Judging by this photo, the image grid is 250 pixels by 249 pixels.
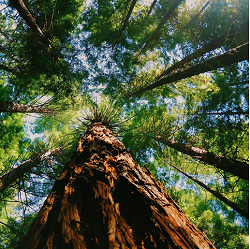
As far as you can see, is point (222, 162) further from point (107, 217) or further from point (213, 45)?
point (107, 217)

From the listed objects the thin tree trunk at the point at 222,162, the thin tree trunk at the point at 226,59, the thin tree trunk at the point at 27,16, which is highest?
the thin tree trunk at the point at 27,16

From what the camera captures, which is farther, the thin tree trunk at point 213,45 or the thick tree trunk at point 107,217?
the thin tree trunk at point 213,45

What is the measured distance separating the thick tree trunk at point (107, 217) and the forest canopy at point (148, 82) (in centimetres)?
253

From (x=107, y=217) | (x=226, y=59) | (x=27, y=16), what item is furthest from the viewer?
(x=27, y=16)

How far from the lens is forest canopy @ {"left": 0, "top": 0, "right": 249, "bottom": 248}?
4.06m

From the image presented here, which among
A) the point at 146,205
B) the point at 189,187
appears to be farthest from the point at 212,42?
the point at 189,187

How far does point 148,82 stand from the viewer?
6746 mm

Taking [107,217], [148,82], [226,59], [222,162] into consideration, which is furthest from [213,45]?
[107,217]

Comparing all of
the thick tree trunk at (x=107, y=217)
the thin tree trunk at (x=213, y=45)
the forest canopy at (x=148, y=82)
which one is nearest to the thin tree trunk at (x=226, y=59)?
the forest canopy at (x=148, y=82)

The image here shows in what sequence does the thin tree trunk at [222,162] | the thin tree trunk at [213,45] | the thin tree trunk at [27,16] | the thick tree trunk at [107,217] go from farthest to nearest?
the thin tree trunk at [213,45] → the thin tree trunk at [27,16] → the thin tree trunk at [222,162] → the thick tree trunk at [107,217]

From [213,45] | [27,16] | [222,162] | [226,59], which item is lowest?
[222,162]

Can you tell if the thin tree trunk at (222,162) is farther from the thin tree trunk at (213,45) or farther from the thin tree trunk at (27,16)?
the thin tree trunk at (27,16)

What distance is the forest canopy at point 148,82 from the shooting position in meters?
4.06

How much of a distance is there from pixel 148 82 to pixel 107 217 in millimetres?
6423
